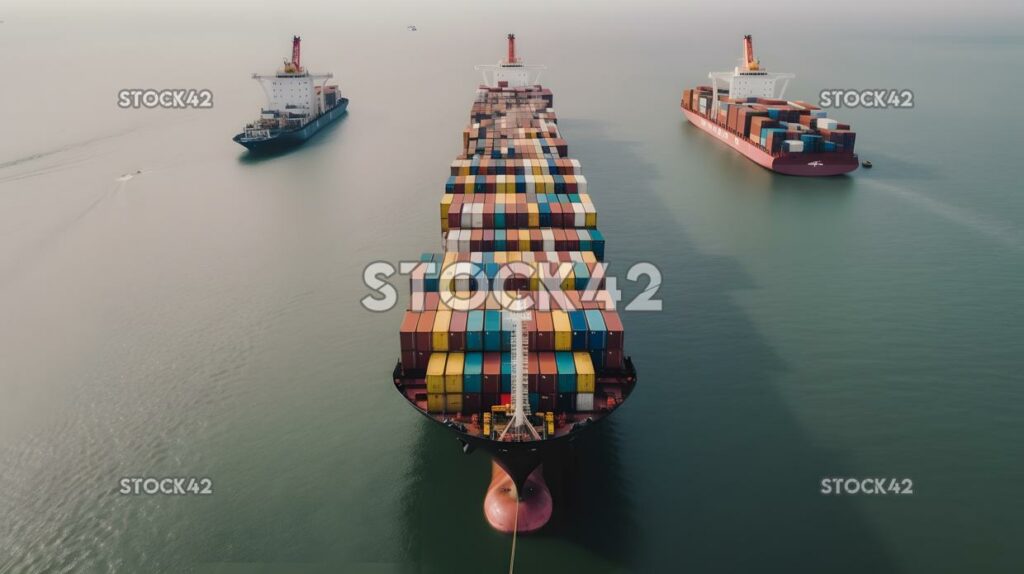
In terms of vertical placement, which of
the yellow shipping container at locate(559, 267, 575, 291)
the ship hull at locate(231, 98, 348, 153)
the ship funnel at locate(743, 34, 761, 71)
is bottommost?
the yellow shipping container at locate(559, 267, 575, 291)

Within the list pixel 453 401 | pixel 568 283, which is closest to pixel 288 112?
pixel 568 283

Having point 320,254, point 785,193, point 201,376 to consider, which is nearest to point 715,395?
point 201,376

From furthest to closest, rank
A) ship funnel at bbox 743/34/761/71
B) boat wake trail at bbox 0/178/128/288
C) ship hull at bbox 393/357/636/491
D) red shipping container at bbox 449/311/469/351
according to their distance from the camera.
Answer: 1. ship funnel at bbox 743/34/761/71
2. boat wake trail at bbox 0/178/128/288
3. red shipping container at bbox 449/311/469/351
4. ship hull at bbox 393/357/636/491

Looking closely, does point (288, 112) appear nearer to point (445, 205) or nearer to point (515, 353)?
point (445, 205)

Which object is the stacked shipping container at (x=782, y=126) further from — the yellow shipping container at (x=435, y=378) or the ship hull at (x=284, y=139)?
the ship hull at (x=284, y=139)

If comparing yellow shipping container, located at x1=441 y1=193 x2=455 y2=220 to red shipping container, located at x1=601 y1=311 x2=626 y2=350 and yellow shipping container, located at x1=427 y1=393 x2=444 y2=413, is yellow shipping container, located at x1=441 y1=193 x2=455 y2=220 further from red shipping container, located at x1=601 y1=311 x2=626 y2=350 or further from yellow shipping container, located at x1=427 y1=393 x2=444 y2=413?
yellow shipping container, located at x1=427 y1=393 x2=444 y2=413

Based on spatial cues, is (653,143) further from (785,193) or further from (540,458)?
(540,458)

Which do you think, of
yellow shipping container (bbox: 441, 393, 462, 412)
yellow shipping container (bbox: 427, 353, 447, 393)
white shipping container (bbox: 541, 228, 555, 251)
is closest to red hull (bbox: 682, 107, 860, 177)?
white shipping container (bbox: 541, 228, 555, 251)

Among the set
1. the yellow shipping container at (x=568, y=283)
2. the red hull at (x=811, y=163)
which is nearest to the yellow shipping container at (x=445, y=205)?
the yellow shipping container at (x=568, y=283)
